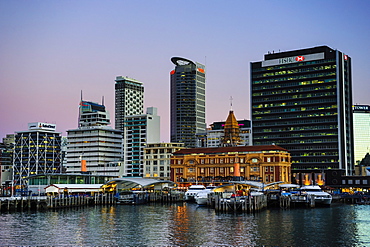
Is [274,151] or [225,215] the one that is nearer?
[225,215]

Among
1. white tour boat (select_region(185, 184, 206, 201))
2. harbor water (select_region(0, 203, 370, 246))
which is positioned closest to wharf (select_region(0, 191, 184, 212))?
harbor water (select_region(0, 203, 370, 246))

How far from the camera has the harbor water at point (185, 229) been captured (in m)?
70.3

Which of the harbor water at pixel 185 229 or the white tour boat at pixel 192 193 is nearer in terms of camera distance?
the harbor water at pixel 185 229

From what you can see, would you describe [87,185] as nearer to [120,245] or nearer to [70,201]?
[70,201]

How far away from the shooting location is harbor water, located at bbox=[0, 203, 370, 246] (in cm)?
7031

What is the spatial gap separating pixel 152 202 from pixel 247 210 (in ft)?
183

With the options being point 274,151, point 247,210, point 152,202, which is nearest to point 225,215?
point 247,210

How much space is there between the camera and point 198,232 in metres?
79.3

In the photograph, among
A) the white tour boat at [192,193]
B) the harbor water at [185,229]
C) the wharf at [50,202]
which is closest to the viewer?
the harbor water at [185,229]

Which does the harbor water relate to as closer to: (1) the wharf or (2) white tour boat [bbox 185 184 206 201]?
(1) the wharf

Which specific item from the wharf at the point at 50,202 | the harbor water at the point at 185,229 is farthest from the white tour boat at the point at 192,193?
the harbor water at the point at 185,229

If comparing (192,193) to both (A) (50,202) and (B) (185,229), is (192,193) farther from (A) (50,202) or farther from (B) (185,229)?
(B) (185,229)

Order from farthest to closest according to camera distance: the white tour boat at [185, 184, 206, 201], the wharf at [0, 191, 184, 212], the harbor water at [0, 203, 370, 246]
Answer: the white tour boat at [185, 184, 206, 201]
the wharf at [0, 191, 184, 212]
the harbor water at [0, 203, 370, 246]

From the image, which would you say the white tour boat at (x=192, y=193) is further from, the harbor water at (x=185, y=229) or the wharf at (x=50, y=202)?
the harbor water at (x=185, y=229)
